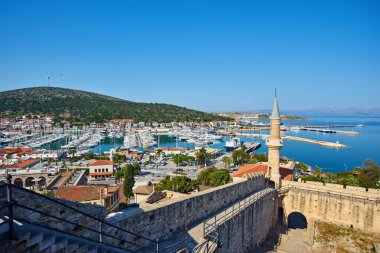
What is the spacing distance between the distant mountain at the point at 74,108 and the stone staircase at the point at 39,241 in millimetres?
129235

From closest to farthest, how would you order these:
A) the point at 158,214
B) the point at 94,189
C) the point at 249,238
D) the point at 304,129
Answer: the point at 158,214 < the point at 249,238 < the point at 94,189 < the point at 304,129

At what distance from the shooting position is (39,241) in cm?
328

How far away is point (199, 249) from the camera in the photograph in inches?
288

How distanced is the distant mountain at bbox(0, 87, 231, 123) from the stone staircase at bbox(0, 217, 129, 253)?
5088 inches

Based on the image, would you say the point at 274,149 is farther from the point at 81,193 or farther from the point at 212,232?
the point at 81,193

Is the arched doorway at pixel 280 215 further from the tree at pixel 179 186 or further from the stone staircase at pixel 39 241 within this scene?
the stone staircase at pixel 39 241

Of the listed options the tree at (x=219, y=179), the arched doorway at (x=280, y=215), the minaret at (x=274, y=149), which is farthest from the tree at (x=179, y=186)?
the minaret at (x=274, y=149)

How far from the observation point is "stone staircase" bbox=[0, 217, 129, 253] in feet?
9.69

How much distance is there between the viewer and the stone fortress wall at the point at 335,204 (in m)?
15.3

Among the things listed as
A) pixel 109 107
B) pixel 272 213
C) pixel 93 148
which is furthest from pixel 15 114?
pixel 272 213

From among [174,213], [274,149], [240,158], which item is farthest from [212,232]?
[240,158]

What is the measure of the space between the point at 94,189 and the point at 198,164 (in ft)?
113

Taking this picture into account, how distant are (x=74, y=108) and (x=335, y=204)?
143837mm

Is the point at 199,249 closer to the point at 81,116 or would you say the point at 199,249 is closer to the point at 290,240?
the point at 290,240
